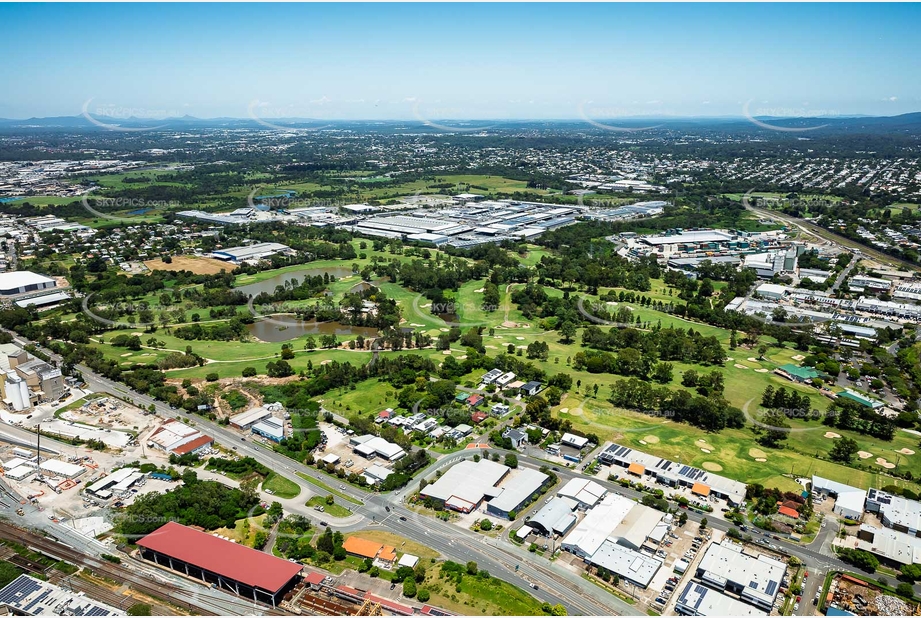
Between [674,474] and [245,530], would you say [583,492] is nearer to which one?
[674,474]

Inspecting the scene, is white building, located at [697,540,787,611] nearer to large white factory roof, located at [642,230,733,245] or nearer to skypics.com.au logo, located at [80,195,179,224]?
large white factory roof, located at [642,230,733,245]

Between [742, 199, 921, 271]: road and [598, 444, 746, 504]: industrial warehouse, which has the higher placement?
[742, 199, 921, 271]: road

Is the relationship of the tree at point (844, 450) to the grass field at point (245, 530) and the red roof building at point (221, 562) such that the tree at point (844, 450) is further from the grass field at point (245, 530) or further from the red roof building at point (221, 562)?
the grass field at point (245, 530)

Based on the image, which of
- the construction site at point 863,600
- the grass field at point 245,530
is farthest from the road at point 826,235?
the grass field at point 245,530

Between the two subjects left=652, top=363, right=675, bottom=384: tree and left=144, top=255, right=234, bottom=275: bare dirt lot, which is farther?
left=144, top=255, right=234, bottom=275: bare dirt lot

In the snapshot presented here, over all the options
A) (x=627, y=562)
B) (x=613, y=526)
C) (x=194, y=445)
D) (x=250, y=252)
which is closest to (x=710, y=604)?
(x=627, y=562)

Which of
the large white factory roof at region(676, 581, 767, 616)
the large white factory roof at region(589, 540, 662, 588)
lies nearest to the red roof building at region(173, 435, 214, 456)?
the large white factory roof at region(589, 540, 662, 588)
